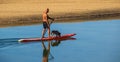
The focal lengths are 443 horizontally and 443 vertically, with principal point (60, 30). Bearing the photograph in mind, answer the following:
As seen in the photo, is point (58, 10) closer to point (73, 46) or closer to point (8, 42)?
point (8, 42)

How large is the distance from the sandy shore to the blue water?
4.30m

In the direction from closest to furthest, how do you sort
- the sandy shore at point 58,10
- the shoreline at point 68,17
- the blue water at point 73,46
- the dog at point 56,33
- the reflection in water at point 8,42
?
the blue water at point 73,46 < the reflection in water at point 8,42 < the dog at point 56,33 < the shoreline at point 68,17 < the sandy shore at point 58,10

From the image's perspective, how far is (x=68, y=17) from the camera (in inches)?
1150

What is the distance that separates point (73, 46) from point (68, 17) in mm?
11537

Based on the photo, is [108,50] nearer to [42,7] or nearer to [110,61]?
[110,61]

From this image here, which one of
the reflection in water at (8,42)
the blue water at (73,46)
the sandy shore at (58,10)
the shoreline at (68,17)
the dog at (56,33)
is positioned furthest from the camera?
the sandy shore at (58,10)

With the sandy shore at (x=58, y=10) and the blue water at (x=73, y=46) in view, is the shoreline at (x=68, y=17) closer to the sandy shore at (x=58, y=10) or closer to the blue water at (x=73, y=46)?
the sandy shore at (x=58, y=10)

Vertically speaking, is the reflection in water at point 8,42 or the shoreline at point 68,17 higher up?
the reflection in water at point 8,42

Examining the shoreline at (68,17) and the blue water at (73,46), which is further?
the shoreline at (68,17)

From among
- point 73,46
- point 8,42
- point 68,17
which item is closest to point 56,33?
point 73,46

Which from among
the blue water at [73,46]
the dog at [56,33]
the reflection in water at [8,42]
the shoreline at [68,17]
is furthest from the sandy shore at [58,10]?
the dog at [56,33]

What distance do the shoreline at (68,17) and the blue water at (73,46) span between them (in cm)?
356

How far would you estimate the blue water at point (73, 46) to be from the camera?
51.1ft

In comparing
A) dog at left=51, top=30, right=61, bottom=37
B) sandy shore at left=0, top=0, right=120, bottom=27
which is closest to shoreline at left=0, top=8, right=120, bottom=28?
sandy shore at left=0, top=0, right=120, bottom=27
